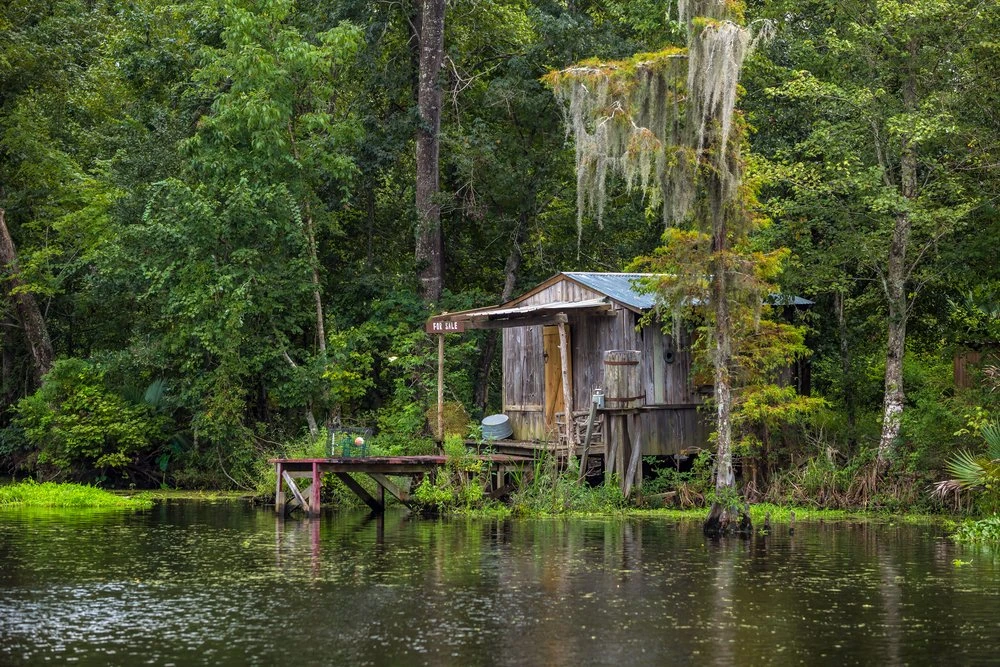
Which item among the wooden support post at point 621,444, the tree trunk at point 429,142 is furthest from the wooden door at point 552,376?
the tree trunk at point 429,142

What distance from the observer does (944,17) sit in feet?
84.1

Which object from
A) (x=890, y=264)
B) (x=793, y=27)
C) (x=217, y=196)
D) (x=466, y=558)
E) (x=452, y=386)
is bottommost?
(x=466, y=558)

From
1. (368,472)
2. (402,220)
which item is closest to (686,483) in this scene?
(368,472)

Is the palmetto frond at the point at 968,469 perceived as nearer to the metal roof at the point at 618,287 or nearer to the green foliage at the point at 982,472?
the green foliage at the point at 982,472

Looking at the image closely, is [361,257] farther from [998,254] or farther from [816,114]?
[998,254]

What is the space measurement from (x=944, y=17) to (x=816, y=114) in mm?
3328

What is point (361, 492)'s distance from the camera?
28594 mm

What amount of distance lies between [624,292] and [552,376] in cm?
283

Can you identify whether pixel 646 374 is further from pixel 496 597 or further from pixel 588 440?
pixel 496 597

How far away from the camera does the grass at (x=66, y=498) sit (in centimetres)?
3039

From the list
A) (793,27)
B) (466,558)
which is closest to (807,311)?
(793,27)

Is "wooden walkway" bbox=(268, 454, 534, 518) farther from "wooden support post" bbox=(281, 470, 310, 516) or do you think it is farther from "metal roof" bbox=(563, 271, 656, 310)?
"metal roof" bbox=(563, 271, 656, 310)

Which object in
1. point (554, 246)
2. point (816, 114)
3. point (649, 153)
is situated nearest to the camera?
point (649, 153)

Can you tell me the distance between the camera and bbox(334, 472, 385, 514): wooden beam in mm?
28375
